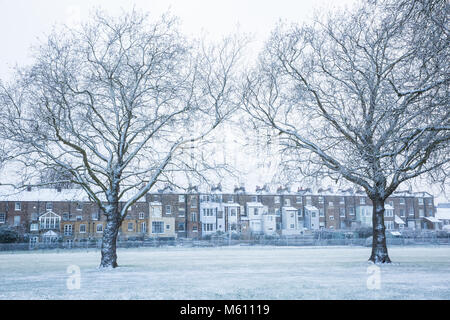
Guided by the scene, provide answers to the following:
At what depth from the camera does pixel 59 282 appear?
528 inches

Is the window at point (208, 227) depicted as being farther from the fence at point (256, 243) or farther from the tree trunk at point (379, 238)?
the tree trunk at point (379, 238)

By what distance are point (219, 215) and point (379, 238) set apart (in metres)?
58.4

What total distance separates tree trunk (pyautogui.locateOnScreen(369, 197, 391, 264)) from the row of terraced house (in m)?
41.0

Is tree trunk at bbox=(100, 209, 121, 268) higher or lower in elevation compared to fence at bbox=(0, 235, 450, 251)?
higher

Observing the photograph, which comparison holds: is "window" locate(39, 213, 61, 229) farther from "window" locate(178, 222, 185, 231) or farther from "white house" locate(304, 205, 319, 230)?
"white house" locate(304, 205, 319, 230)

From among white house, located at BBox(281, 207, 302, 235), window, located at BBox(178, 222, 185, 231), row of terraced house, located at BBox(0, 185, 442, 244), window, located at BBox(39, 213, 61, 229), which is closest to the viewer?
window, located at BBox(39, 213, 61, 229)

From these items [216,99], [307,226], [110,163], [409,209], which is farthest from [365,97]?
[409,209]

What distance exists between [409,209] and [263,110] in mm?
78384

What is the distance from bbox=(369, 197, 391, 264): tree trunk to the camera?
63.7ft

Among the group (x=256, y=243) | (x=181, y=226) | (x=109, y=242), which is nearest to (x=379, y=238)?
(x=109, y=242)

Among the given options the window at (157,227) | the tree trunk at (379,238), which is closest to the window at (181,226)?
the window at (157,227)

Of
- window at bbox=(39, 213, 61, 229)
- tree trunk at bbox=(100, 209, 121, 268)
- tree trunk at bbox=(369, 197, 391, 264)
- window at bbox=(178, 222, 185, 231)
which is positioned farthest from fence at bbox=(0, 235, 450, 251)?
tree trunk at bbox=(369, 197, 391, 264)

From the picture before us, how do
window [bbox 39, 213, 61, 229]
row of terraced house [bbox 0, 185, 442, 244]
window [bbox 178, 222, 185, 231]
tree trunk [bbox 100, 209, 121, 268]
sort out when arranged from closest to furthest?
1. tree trunk [bbox 100, 209, 121, 268]
2. window [bbox 39, 213, 61, 229]
3. row of terraced house [bbox 0, 185, 442, 244]
4. window [bbox 178, 222, 185, 231]

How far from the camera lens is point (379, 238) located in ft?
64.7
